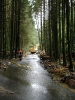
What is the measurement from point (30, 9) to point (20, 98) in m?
33.0

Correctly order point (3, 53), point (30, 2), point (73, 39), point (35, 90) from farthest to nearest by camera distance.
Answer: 1. point (30, 2)
2. point (73, 39)
3. point (3, 53)
4. point (35, 90)

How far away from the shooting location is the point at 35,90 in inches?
317

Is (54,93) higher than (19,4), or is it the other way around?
(19,4)

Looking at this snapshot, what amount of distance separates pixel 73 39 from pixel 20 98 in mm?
20686

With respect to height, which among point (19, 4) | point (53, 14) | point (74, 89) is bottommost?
point (74, 89)

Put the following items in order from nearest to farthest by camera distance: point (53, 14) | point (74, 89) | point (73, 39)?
point (74, 89) → point (53, 14) → point (73, 39)

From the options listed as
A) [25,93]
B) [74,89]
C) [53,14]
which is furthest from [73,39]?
[25,93]

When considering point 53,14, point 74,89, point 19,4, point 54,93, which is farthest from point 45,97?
point 19,4

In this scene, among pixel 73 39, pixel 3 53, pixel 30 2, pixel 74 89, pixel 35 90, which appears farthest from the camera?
pixel 30 2

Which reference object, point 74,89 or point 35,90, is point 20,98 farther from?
point 74,89

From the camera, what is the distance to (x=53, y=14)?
71.6 ft

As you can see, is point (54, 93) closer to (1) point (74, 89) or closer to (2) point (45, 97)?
(2) point (45, 97)

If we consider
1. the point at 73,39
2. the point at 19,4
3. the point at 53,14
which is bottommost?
the point at 73,39

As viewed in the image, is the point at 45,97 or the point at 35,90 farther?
the point at 35,90
